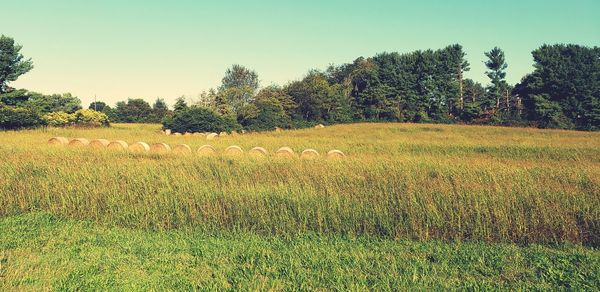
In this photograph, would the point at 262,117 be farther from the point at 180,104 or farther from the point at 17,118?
the point at 17,118

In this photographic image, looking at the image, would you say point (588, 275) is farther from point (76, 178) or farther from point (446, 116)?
point (446, 116)

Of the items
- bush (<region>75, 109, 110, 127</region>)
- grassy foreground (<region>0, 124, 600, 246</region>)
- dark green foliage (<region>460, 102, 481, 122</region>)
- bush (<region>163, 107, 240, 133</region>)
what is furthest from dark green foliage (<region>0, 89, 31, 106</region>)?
dark green foliage (<region>460, 102, 481, 122</region>)

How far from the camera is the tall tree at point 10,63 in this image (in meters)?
31.5

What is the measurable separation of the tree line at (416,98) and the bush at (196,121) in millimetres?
80

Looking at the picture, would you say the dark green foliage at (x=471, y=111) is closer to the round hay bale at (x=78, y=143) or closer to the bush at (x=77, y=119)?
the bush at (x=77, y=119)

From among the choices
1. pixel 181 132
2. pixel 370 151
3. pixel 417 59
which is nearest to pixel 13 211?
pixel 370 151

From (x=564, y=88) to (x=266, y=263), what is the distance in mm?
53862

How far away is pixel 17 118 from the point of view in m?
30.3

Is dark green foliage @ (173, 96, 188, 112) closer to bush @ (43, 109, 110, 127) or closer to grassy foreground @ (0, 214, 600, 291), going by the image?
bush @ (43, 109, 110, 127)

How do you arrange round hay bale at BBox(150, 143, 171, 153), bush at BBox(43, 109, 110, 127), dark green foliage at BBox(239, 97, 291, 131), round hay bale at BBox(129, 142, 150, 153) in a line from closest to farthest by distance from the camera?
round hay bale at BBox(129, 142, 150, 153)
round hay bale at BBox(150, 143, 171, 153)
bush at BBox(43, 109, 110, 127)
dark green foliage at BBox(239, 97, 291, 131)

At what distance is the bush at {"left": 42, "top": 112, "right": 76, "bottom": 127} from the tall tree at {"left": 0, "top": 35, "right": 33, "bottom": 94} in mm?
3552

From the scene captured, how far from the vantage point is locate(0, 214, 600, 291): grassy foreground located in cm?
478

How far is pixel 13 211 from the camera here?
8461 mm

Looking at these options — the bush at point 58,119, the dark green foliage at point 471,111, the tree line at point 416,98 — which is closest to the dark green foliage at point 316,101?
the tree line at point 416,98
